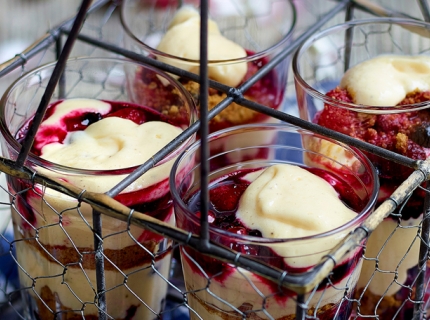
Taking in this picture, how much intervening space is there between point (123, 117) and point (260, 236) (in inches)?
9.7

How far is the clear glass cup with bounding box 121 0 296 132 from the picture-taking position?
773 mm

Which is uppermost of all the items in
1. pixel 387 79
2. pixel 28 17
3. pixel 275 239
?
pixel 28 17

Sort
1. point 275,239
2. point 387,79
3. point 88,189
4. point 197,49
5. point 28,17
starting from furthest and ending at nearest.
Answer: point 28,17 → point 197,49 → point 387,79 → point 88,189 → point 275,239

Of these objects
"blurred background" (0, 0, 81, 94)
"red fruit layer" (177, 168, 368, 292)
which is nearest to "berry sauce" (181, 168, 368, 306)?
"red fruit layer" (177, 168, 368, 292)

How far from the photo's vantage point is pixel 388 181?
631 mm

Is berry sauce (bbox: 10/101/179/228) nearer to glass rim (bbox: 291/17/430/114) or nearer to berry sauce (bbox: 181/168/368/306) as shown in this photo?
berry sauce (bbox: 181/168/368/306)

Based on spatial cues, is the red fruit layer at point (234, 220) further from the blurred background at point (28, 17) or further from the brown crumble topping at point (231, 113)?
the blurred background at point (28, 17)

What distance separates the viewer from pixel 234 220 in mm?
551

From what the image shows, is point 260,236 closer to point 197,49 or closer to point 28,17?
point 197,49

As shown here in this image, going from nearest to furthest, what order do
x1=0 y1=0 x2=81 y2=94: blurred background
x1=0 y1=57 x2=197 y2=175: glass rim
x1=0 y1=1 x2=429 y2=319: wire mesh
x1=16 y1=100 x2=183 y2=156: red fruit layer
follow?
x1=0 y1=1 x2=429 y2=319: wire mesh < x1=0 y1=57 x2=197 y2=175: glass rim < x1=16 y1=100 x2=183 y2=156: red fruit layer < x1=0 y1=0 x2=81 y2=94: blurred background

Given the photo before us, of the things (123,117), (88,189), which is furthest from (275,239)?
(123,117)

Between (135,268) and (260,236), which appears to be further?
(135,268)

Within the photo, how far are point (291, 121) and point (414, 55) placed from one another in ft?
0.82

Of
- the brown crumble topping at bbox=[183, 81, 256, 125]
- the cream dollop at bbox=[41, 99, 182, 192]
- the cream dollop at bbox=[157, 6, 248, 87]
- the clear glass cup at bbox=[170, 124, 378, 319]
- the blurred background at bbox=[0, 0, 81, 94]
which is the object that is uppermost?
the blurred background at bbox=[0, 0, 81, 94]
